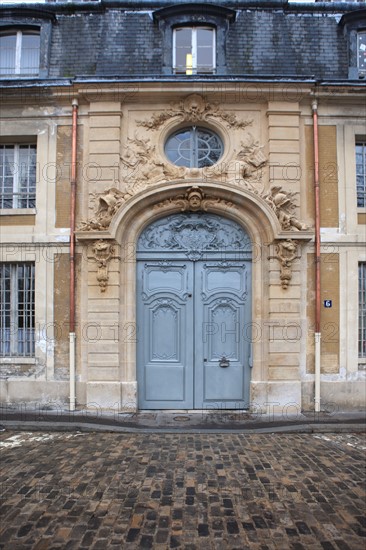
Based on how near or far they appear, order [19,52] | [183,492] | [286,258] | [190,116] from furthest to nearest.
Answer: [19,52] < [190,116] < [286,258] < [183,492]

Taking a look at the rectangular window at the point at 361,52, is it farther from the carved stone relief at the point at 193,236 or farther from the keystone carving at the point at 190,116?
the carved stone relief at the point at 193,236

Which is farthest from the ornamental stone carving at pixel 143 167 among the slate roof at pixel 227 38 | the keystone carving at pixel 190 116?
the slate roof at pixel 227 38

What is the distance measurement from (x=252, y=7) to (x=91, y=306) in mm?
6857

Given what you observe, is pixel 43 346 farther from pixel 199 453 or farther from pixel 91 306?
pixel 199 453

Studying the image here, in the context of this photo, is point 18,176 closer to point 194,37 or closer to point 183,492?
point 194,37

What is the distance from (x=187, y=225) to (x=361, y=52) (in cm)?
486

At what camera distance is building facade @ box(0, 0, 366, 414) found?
772 centimetres

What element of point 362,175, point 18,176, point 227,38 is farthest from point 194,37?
point 18,176

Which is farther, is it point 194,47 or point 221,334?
point 194,47

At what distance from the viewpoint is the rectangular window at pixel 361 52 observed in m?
8.27

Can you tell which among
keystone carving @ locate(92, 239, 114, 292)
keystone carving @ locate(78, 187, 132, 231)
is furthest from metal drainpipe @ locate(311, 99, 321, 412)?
keystone carving @ locate(92, 239, 114, 292)

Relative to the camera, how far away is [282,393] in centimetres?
756

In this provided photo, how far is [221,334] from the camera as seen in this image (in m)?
7.95

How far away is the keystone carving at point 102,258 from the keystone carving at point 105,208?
31cm
